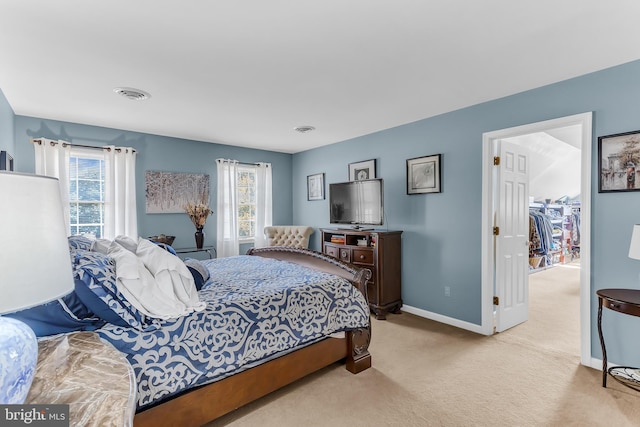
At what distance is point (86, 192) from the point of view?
416 cm

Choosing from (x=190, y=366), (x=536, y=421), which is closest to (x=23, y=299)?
(x=190, y=366)

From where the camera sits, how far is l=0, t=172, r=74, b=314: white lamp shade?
66 centimetres

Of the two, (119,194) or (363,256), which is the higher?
(119,194)

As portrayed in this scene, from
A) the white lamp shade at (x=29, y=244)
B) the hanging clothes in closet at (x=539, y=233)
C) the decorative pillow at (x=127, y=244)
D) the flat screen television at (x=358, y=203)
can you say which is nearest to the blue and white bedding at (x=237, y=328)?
the decorative pillow at (x=127, y=244)

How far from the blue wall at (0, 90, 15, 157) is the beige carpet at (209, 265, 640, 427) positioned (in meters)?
3.30

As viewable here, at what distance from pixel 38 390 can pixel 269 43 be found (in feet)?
7.06

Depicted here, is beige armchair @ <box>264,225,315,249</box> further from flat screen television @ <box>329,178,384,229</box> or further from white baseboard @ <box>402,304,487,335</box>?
white baseboard @ <box>402,304,487,335</box>

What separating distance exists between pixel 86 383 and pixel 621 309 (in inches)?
120

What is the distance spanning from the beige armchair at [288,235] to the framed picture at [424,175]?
203 centimetres

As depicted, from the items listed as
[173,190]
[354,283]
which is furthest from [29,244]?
[173,190]

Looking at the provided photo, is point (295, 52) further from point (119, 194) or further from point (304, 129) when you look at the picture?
point (119, 194)

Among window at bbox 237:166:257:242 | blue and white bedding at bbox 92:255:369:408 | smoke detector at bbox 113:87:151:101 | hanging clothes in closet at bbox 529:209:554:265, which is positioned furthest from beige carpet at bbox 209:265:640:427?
hanging clothes in closet at bbox 529:209:554:265

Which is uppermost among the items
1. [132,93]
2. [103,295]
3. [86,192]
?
[132,93]

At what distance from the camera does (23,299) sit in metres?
0.68
